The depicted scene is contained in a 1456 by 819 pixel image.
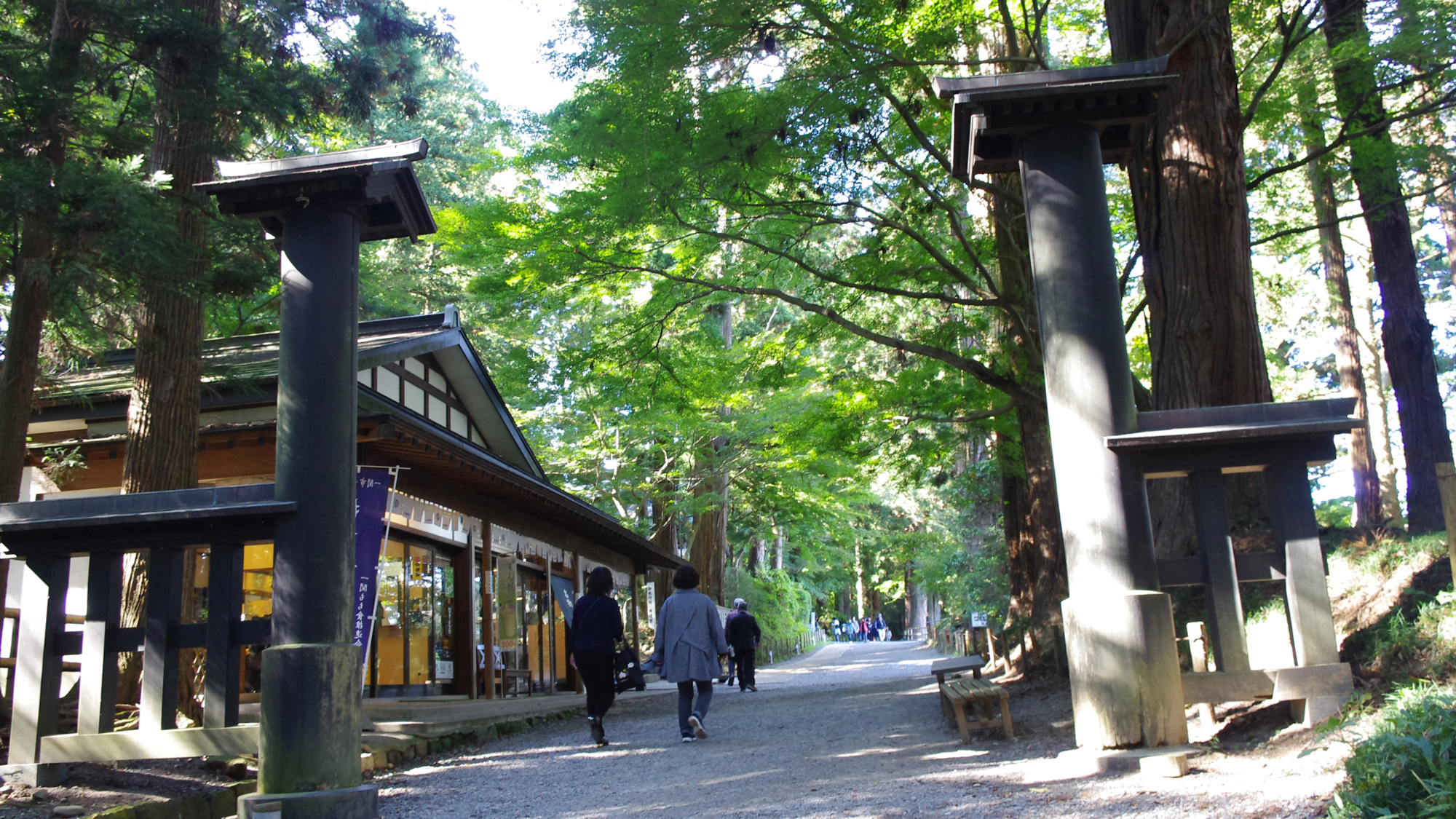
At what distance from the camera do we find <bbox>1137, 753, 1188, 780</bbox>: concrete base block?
16.5 ft

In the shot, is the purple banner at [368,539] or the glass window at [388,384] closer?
the purple banner at [368,539]

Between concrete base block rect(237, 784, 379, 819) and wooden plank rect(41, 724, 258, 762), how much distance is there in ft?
1.09

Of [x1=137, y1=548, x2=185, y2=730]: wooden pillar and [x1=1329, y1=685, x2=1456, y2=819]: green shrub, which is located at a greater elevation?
[x1=137, y1=548, x2=185, y2=730]: wooden pillar

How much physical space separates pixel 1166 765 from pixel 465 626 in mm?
11154

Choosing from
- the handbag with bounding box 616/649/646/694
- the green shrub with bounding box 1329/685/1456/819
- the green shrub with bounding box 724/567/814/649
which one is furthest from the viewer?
the green shrub with bounding box 724/567/814/649

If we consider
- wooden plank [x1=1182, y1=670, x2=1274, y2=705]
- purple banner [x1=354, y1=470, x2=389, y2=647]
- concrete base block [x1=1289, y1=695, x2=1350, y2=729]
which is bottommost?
concrete base block [x1=1289, y1=695, x2=1350, y2=729]

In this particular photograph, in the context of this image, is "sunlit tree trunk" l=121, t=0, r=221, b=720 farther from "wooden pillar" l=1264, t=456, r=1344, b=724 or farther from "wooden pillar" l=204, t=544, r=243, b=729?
"wooden pillar" l=1264, t=456, r=1344, b=724

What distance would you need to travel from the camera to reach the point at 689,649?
30.4 feet

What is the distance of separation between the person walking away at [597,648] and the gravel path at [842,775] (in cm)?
40

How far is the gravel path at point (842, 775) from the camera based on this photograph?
15.6ft

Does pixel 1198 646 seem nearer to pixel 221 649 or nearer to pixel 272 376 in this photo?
pixel 221 649

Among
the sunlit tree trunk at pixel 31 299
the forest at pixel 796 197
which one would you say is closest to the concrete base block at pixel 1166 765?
the forest at pixel 796 197

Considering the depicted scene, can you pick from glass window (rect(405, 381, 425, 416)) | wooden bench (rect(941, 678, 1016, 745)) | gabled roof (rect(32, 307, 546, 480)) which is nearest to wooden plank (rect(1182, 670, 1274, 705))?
wooden bench (rect(941, 678, 1016, 745))

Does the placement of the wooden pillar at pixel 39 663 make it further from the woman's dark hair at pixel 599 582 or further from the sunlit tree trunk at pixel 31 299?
the woman's dark hair at pixel 599 582
